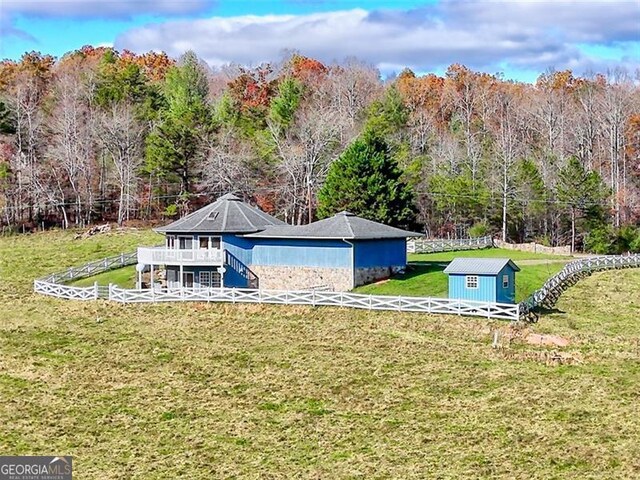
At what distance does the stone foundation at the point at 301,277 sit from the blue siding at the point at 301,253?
25cm

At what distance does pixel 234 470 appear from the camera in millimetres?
20672

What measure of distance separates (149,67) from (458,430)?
89053mm

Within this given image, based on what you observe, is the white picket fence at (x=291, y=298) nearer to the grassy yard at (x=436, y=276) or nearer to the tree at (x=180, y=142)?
the grassy yard at (x=436, y=276)

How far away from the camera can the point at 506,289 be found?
1442 inches

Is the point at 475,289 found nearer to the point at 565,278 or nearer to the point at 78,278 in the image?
the point at 565,278

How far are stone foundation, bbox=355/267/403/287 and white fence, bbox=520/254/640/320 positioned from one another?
25.8 ft

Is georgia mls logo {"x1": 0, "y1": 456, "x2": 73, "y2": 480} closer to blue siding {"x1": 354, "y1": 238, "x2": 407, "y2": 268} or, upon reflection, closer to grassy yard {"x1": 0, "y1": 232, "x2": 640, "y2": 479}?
grassy yard {"x1": 0, "y1": 232, "x2": 640, "y2": 479}

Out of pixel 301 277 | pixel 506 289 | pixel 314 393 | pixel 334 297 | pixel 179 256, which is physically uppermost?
pixel 179 256

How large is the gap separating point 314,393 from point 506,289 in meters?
13.1

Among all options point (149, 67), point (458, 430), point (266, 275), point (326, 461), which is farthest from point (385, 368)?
point (149, 67)

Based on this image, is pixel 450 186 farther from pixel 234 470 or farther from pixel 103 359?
pixel 234 470

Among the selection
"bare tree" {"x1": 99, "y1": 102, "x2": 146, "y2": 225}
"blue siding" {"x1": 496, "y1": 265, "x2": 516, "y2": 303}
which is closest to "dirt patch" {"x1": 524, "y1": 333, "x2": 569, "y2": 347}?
"blue siding" {"x1": 496, "y1": 265, "x2": 516, "y2": 303}

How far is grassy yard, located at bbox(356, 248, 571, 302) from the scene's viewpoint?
131 ft

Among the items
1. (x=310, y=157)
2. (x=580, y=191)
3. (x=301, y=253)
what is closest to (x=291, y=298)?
(x=301, y=253)
